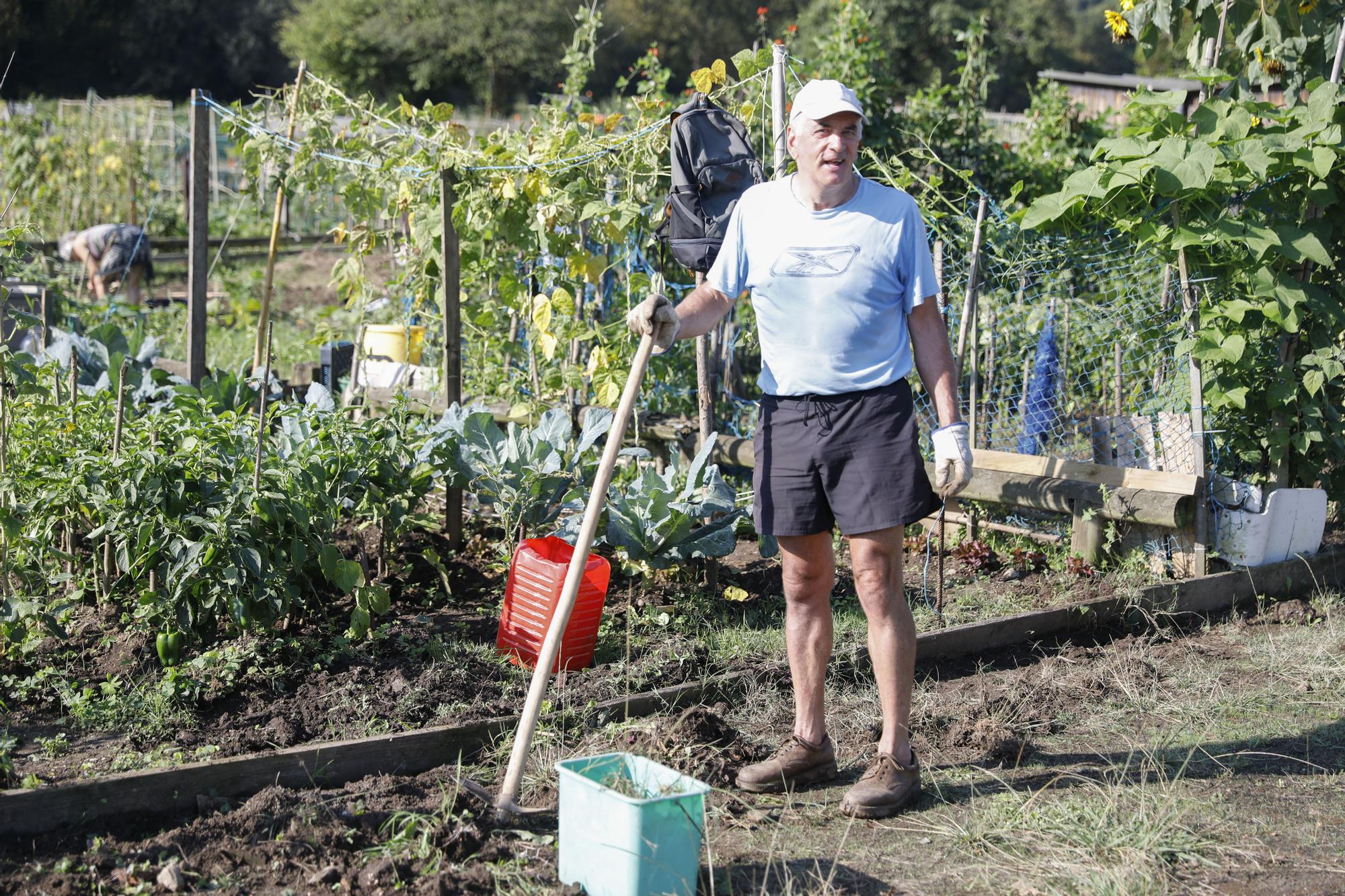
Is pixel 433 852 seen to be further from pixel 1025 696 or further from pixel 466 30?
pixel 466 30

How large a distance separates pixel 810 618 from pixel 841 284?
A: 0.93 meters

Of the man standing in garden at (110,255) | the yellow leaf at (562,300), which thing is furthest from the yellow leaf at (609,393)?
the man standing in garden at (110,255)

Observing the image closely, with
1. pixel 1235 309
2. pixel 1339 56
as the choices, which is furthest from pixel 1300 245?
pixel 1339 56

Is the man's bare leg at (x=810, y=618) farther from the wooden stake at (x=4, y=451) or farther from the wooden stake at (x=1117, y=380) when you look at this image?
the wooden stake at (x=1117, y=380)

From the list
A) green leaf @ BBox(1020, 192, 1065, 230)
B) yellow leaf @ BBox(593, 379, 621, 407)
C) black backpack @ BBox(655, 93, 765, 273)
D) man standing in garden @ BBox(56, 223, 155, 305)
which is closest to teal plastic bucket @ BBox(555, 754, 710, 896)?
black backpack @ BBox(655, 93, 765, 273)

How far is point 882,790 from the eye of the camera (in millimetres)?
3100

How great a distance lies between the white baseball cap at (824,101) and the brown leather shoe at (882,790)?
1691 millimetres

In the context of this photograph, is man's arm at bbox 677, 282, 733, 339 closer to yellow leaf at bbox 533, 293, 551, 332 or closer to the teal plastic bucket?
the teal plastic bucket

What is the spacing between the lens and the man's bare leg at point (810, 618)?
3.28 metres

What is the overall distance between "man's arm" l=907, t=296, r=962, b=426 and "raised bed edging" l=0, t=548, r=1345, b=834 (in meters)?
1.26

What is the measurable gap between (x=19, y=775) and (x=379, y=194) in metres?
3.20

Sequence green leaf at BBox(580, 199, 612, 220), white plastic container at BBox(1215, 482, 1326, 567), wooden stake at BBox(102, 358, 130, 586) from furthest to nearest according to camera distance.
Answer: white plastic container at BBox(1215, 482, 1326, 567) < green leaf at BBox(580, 199, 612, 220) < wooden stake at BBox(102, 358, 130, 586)

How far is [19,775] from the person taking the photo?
3016 mm

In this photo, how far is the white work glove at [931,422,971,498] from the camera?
3.14 meters
